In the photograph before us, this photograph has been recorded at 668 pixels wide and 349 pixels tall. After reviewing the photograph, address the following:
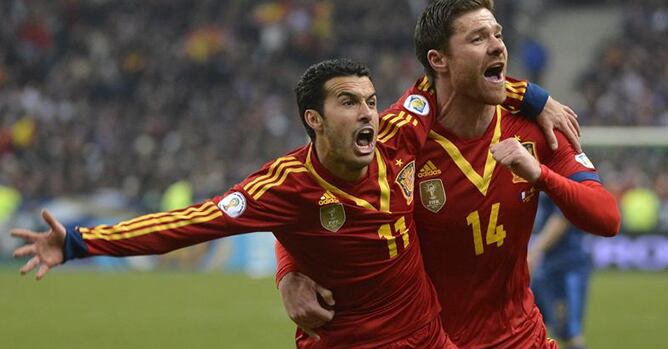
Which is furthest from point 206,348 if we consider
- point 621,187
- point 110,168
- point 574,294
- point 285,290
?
point 110,168

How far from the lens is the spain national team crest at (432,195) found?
586cm

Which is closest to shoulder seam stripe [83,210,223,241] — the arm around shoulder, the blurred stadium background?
the arm around shoulder

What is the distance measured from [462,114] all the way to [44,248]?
2073 millimetres

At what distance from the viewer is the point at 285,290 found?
A: 5.73 meters

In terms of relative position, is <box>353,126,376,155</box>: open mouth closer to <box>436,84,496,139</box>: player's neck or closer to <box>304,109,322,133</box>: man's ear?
<box>304,109,322,133</box>: man's ear

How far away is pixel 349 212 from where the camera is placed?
18.2 ft

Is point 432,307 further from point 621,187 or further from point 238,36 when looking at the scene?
point 238,36

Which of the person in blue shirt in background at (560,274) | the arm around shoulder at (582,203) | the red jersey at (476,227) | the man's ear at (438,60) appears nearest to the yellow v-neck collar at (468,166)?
the red jersey at (476,227)

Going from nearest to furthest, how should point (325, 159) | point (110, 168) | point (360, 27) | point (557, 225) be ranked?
point (325, 159)
point (557, 225)
point (110, 168)
point (360, 27)

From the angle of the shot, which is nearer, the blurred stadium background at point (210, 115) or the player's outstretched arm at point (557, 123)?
the player's outstretched arm at point (557, 123)

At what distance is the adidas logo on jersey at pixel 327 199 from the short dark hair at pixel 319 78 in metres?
0.32

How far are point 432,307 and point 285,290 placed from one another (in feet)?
2.26

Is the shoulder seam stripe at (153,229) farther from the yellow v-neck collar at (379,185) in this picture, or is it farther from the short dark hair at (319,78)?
the short dark hair at (319,78)

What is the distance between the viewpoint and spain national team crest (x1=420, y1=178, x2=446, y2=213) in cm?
586
